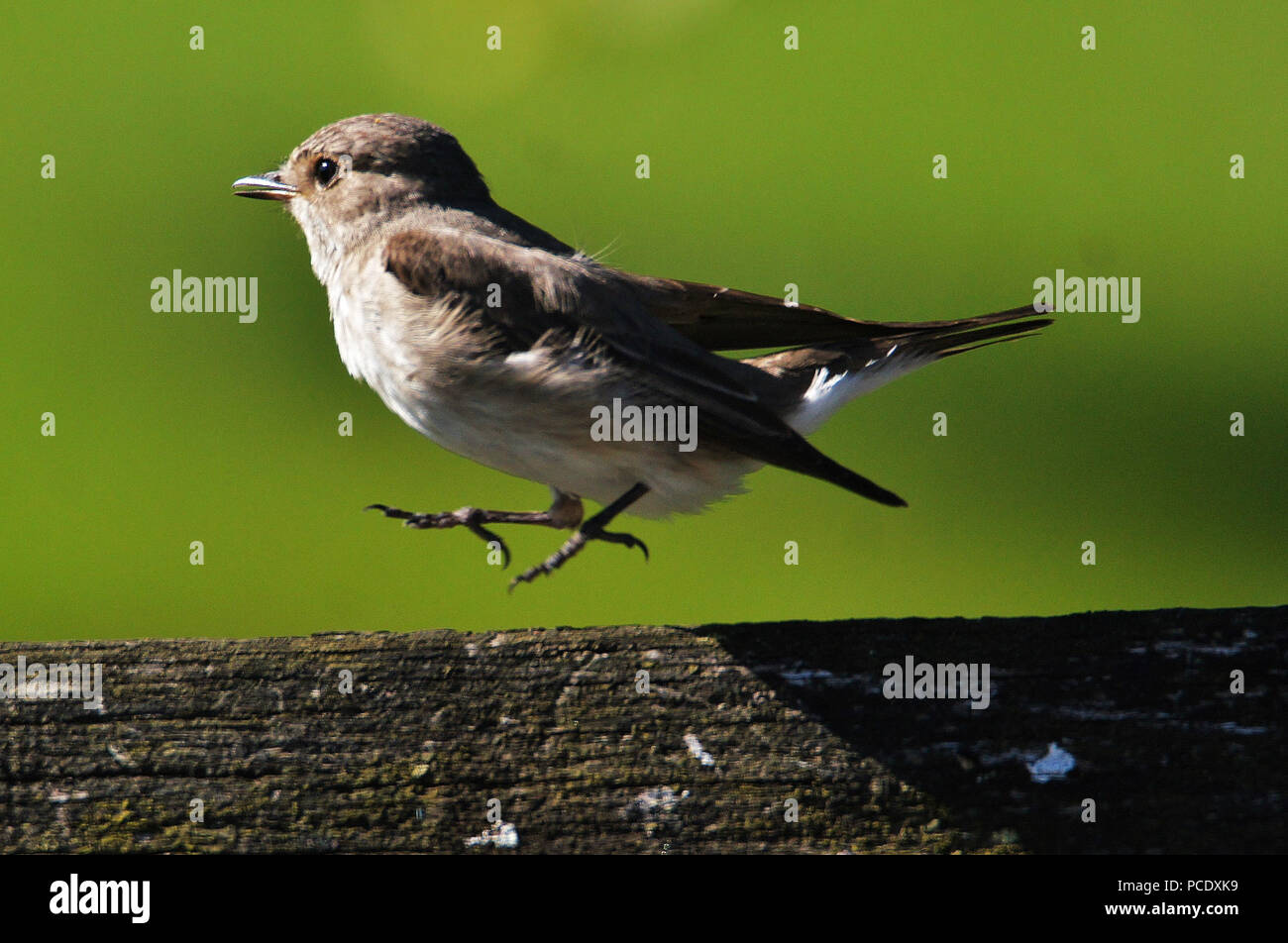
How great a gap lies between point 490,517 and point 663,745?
155 centimetres

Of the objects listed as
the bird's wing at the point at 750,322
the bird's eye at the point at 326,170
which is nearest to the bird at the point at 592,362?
the bird's wing at the point at 750,322

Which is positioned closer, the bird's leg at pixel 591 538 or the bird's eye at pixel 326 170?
the bird's leg at pixel 591 538

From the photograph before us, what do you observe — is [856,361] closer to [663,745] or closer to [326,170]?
[663,745]

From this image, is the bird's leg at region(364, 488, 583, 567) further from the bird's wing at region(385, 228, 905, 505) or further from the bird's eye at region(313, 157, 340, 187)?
the bird's eye at region(313, 157, 340, 187)

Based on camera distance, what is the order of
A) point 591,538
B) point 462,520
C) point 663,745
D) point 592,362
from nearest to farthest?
1. point 663,745
2. point 591,538
3. point 592,362
4. point 462,520

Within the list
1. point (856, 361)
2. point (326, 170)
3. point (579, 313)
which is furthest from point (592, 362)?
point (326, 170)

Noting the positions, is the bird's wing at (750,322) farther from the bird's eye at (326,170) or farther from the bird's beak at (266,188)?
the bird's beak at (266,188)

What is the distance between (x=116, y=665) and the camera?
2393 millimetres

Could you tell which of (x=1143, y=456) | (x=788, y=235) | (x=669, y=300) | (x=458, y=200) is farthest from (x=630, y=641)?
(x=788, y=235)

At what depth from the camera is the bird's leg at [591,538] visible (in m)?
3.14

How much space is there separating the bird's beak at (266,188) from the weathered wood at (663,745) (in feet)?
7.32

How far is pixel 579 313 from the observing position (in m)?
3.58

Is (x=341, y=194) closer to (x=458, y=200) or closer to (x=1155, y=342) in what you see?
(x=458, y=200)

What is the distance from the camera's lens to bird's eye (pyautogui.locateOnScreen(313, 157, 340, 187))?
433 cm
